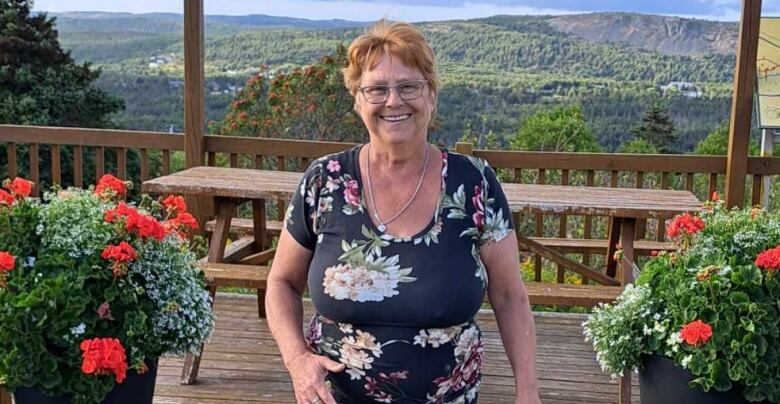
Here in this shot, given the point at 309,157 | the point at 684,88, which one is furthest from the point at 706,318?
the point at 684,88

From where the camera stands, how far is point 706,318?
2.21 meters

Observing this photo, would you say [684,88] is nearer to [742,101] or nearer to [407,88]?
[742,101]

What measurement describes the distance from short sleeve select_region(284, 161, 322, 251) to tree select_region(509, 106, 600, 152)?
15.5 ft

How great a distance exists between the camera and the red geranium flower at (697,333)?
83.4 inches

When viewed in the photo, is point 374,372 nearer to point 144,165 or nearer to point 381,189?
point 381,189

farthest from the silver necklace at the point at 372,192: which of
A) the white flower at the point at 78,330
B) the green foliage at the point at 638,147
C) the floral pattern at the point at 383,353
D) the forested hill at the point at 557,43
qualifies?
the green foliage at the point at 638,147

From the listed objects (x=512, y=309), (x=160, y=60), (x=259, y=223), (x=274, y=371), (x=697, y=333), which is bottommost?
(x=274, y=371)

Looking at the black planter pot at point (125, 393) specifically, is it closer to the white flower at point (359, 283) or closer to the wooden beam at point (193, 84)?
the white flower at point (359, 283)

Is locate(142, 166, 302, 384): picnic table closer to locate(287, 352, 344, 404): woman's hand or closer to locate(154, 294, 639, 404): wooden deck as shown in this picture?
locate(154, 294, 639, 404): wooden deck

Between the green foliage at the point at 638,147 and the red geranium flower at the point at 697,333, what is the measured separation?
179 inches

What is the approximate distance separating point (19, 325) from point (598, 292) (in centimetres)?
207

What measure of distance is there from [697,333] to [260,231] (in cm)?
236

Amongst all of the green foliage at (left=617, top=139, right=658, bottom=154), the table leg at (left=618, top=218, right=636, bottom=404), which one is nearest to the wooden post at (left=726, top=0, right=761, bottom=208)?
the table leg at (left=618, top=218, right=636, bottom=404)

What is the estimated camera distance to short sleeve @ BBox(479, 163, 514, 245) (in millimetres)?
1802
